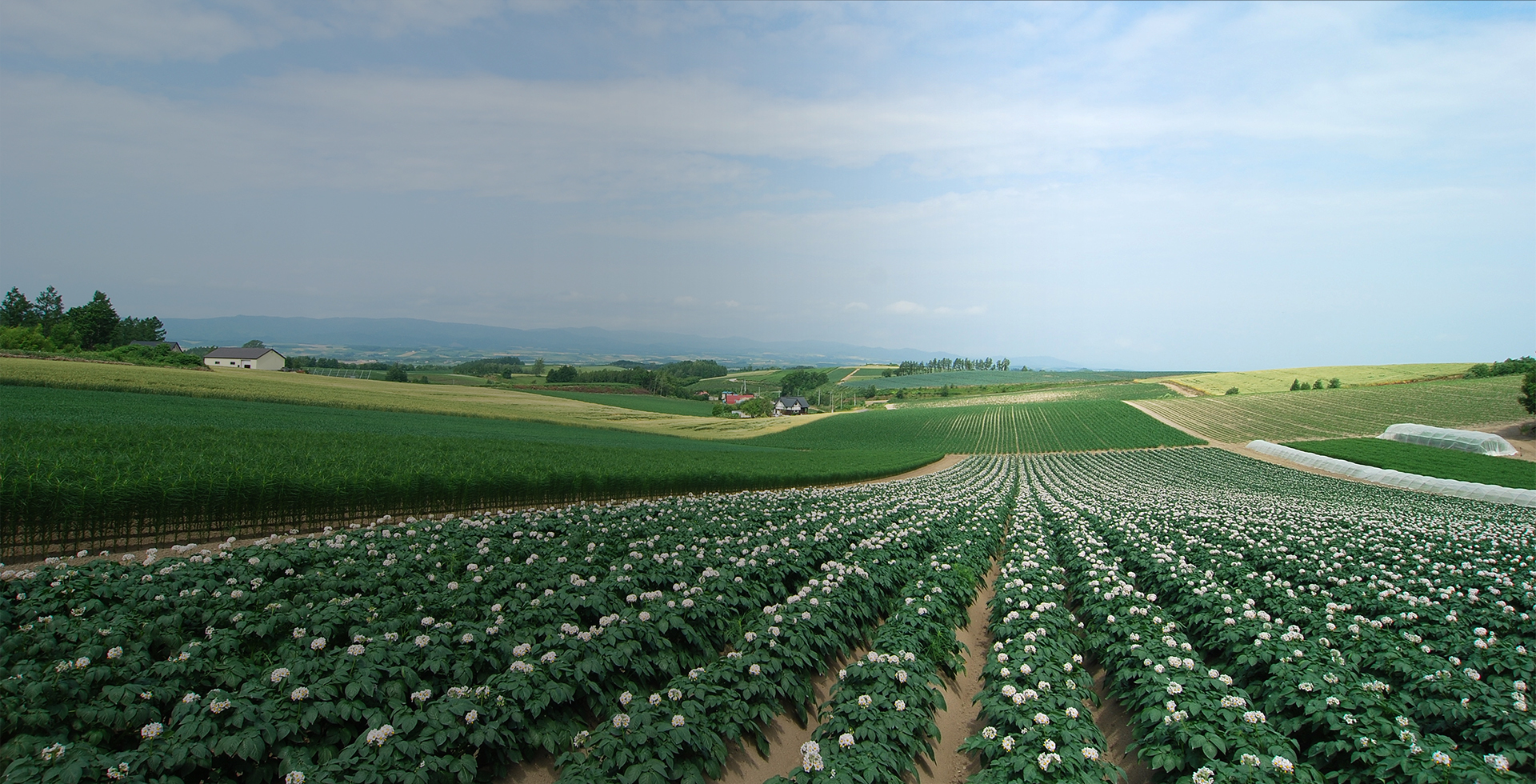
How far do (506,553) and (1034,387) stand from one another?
13947 cm

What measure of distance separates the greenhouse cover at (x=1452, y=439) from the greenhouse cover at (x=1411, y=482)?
450 inches

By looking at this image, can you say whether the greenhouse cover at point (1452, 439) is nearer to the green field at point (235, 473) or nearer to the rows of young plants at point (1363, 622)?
the rows of young plants at point (1363, 622)

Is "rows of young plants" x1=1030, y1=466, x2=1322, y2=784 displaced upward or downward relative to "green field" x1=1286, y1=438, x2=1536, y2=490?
upward

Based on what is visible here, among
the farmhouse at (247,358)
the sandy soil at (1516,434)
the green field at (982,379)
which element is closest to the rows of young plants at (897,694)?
the sandy soil at (1516,434)

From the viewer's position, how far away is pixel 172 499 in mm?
13031

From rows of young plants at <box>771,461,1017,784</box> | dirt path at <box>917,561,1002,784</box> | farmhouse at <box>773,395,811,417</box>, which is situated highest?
rows of young plants at <box>771,461,1017,784</box>

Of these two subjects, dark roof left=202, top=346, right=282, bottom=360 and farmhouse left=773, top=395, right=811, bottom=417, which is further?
farmhouse left=773, top=395, right=811, bottom=417

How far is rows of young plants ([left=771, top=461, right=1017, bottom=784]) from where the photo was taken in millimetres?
5734

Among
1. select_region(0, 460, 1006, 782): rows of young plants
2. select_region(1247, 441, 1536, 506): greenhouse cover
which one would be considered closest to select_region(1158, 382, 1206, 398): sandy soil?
select_region(1247, 441, 1536, 506): greenhouse cover

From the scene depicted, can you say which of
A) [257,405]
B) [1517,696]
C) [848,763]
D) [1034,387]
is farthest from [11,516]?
[1034,387]

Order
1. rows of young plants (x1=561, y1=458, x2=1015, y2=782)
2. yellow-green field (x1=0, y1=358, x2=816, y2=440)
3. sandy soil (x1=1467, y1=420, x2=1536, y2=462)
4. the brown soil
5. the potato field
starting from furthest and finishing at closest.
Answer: sandy soil (x1=1467, y1=420, x2=1536, y2=462)
yellow-green field (x1=0, y1=358, x2=816, y2=440)
the brown soil
rows of young plants (x1=561, y1=458, x2=1015, y2=782)
the potato field

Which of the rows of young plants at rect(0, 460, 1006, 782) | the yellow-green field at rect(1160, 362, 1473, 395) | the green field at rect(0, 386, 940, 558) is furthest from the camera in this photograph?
the yellow-green field at rect(1160, 362, 1473, 395)

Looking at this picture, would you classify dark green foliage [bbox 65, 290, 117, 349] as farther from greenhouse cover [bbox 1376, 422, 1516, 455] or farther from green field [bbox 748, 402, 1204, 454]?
greenhouse cover [bbox 1376, 422, 1516, 455]

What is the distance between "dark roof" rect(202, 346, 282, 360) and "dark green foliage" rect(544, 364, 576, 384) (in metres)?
36.1
